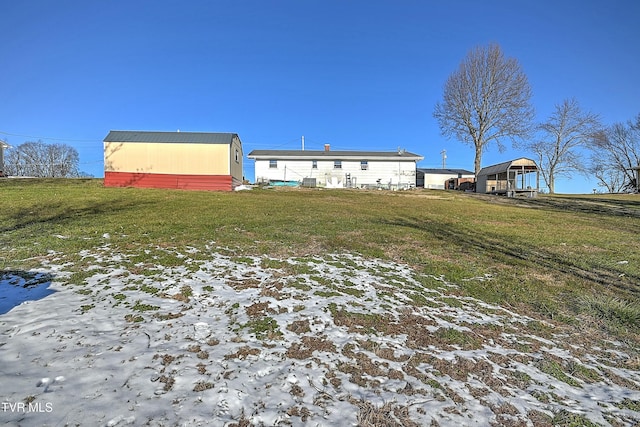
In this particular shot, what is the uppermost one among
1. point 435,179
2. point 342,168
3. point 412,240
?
point 342,168

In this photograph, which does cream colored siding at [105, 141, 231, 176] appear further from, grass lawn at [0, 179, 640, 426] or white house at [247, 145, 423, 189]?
grass lawn at [0, 179, 640, 426]

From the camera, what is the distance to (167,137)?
75.2 feet

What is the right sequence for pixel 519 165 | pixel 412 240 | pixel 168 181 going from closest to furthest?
pixel 412 240
pixel 168 181
pixel 519 165

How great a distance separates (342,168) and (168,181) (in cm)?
1851

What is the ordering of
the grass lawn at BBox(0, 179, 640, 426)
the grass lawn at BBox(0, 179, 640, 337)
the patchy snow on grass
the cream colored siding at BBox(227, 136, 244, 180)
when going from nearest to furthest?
the patchy snow on grass, the grass lawn at BBox(0, 179, 640, 426), the grass lawn at BBox(0, 179, 640, 337), the cream colored siding at BBox(227, 136, 244, 180)

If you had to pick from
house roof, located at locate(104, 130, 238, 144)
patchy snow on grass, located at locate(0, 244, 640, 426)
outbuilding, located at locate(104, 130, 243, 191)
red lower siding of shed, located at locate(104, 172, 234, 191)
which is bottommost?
patchy snow on grass, located at locate(0, 244, 640, 426)

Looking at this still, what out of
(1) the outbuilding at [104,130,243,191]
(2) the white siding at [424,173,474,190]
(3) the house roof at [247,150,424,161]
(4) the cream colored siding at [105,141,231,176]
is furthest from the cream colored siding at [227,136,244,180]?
(2) the white siding at [424,173,474,190]

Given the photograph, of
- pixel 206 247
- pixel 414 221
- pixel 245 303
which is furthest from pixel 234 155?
pixel 245 303

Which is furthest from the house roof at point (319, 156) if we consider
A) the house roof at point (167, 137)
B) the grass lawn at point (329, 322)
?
→ the grass lawn at point (329, 322)

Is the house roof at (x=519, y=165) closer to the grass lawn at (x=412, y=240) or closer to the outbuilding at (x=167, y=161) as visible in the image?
the grass lawn at (x=412, y=240)

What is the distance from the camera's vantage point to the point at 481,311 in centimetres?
498

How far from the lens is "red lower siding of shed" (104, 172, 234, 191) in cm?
2269

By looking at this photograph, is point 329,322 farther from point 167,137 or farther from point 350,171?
point 350,171

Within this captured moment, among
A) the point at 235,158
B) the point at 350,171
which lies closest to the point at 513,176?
the point at 350,171
